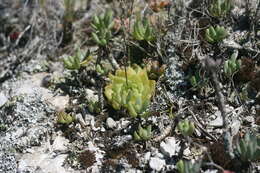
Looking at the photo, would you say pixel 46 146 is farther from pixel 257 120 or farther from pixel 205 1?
pixel 205 1

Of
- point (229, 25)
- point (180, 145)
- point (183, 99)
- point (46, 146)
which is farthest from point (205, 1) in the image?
point (46, 146)

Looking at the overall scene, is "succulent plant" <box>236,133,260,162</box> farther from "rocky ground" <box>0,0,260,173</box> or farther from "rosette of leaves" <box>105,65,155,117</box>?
"rosette of leaves" <box>105,65,155,117</box>

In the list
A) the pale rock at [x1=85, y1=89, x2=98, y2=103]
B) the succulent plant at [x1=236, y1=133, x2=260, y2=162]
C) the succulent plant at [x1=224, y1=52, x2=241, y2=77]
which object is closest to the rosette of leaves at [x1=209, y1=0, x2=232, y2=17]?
the succulent plant at [x1=224, y1=52, x2=241, y2=77]

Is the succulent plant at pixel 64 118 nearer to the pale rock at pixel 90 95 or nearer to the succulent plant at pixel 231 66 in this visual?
the pale rock at pixel 90 95

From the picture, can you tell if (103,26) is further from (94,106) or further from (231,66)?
(231,66)

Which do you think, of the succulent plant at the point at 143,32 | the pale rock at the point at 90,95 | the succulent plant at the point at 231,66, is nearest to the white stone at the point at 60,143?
the pale rock at the point at 90,95
